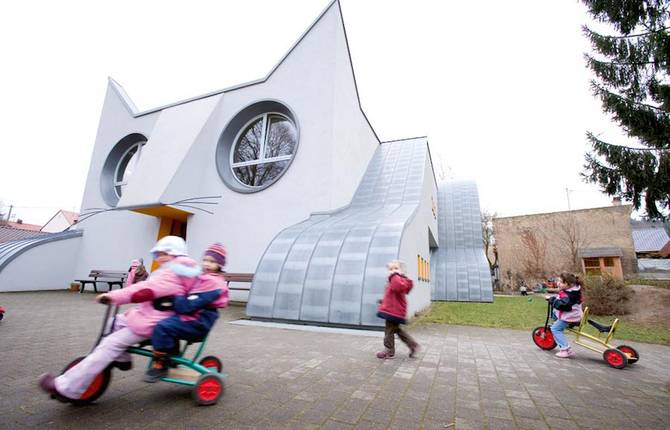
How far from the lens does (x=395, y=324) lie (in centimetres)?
472

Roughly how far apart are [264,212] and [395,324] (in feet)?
29.5

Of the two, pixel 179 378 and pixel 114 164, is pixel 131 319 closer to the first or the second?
pixel 179 378

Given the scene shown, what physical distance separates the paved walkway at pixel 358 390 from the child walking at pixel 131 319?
0.28m

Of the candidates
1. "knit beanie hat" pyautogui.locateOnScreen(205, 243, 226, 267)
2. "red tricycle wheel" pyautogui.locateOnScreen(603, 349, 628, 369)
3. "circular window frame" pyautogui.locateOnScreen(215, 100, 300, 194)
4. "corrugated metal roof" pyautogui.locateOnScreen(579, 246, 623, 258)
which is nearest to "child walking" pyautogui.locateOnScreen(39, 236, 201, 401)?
"knit beanie hat" pyautogui.locateOnScreen(205, 243, 226, 267)

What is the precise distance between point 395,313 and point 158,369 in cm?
325

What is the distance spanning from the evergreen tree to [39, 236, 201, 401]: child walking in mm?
13364

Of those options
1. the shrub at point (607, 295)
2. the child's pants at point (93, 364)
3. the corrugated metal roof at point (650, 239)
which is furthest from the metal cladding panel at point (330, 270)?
the corrugated metal roof at point (650, 239)

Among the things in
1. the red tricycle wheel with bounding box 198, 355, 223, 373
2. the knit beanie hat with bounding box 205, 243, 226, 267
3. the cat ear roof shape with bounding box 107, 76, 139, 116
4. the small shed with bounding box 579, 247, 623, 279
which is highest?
the cat ear roof shape with bounding box 107, 76, 139, 116

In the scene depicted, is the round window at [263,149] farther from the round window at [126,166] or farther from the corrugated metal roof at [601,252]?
the corrugated metal roof at [601,252]

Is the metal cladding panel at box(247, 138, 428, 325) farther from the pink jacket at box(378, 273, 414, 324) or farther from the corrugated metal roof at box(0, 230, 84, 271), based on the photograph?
the corrugated metal roof at box(0, 230, 84, 271)

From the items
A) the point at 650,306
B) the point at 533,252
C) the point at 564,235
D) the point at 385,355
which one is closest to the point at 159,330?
the point at 385,355

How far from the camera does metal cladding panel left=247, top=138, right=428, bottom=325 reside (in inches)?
281

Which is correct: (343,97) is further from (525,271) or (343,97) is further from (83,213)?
(525,271)

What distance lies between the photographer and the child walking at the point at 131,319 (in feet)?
7.64
